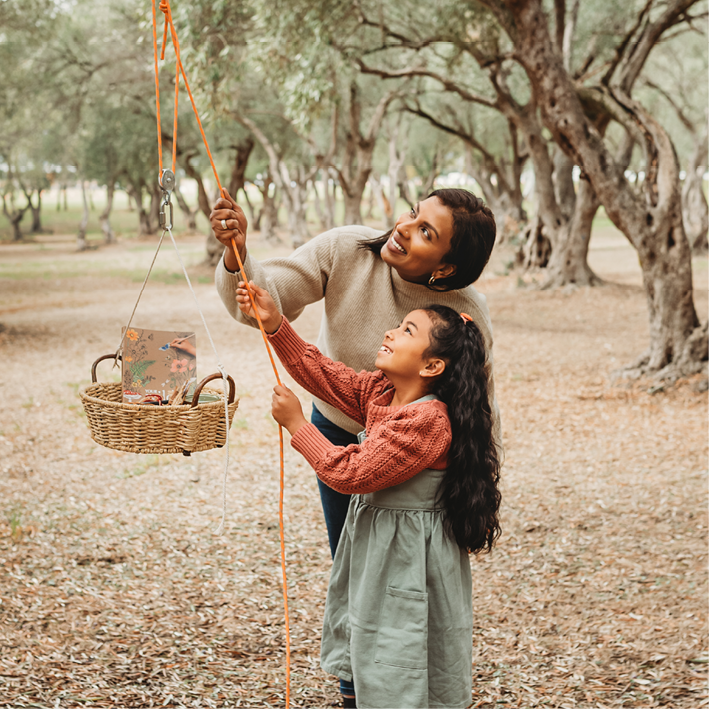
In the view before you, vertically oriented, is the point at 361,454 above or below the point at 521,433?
above

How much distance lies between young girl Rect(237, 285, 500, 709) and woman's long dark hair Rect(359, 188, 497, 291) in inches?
6.4

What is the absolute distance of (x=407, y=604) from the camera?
203 centimetres

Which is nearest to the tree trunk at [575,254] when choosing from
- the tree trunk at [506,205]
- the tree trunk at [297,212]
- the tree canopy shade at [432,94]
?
the tree canopy shade at [432,94]

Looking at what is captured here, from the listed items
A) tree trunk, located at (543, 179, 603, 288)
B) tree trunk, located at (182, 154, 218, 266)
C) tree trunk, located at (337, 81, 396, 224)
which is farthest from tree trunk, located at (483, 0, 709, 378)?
tree trunk, located at (182, 154, 218, 266)

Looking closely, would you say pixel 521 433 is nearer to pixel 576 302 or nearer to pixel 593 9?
pixel 576 302

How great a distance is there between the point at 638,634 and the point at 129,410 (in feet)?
7.82

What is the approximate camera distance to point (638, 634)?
3305 mm

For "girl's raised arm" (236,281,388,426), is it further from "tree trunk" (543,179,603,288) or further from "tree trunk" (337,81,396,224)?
"tree trunk" (337,81,396,224)

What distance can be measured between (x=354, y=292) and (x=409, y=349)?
1.34 feet

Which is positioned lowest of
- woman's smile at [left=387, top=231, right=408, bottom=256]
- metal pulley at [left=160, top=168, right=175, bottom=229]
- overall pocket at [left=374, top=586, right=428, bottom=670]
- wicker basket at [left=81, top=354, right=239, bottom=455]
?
overall pocket at [left=374, top=586, right=428, bottom=670]

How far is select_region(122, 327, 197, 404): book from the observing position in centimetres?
247

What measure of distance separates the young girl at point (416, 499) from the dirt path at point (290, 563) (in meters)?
0.99

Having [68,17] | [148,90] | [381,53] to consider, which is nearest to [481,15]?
[381,53]

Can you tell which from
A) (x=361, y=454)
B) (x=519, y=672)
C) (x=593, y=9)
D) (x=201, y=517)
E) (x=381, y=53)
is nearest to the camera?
(x=361, y=454)
